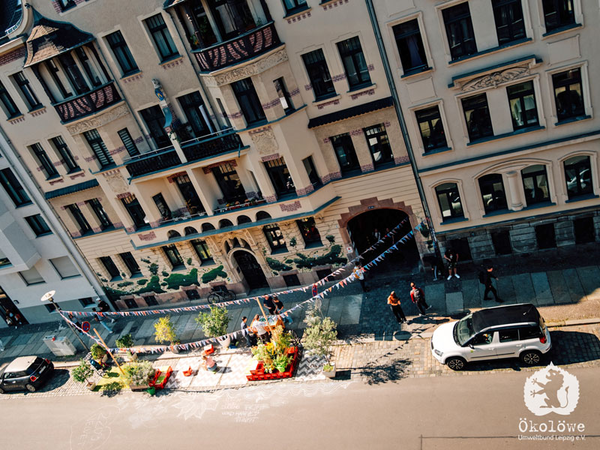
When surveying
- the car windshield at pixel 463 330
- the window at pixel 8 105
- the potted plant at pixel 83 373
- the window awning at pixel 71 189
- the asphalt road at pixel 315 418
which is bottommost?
the asphalt road at pixel 315 418

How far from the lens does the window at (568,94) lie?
19.2 meters

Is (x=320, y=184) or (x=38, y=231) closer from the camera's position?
(x=320, y=184)

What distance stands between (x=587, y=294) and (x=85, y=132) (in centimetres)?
2694

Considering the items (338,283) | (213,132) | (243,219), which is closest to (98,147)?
(213,132)

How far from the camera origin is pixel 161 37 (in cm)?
2372

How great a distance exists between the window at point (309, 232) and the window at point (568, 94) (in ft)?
43.3

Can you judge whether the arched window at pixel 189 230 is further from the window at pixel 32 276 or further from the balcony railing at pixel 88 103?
the window at pixel 32 276

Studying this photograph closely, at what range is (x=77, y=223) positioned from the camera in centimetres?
3039

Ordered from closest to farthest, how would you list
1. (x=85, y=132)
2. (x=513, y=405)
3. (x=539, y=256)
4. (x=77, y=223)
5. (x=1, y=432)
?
(x=513, y=405) → (x=539, y=256) → (x=1, y=432) → (x=85, y=132) → (x=77, y=223)

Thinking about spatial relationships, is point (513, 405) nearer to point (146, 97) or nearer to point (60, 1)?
point (146, 97)

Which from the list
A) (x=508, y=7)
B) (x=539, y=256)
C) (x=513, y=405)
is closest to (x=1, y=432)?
(x=513, y=405)

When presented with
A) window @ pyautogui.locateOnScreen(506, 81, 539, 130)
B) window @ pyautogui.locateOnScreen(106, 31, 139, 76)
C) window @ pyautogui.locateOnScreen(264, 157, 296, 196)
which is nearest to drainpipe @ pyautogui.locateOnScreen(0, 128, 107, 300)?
window @ pyautogui.locateOnScreen(106, 31, 139, 76)

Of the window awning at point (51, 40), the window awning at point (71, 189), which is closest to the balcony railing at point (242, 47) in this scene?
the window awning at point (51, 40)

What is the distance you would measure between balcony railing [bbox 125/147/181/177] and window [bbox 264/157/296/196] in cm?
525
